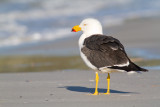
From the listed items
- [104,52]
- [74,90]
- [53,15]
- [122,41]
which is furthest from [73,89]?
[53,15]

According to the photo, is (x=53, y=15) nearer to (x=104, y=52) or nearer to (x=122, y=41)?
(x=122, y=41)

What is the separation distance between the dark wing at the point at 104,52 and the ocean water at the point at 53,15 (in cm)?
1048

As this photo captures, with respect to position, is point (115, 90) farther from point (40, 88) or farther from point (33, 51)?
point (33, 51)

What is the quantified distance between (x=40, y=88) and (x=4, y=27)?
14.7 meters

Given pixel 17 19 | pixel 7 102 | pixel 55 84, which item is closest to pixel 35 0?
pixel 17 19

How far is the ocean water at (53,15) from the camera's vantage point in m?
18.8

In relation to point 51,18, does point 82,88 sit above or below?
below

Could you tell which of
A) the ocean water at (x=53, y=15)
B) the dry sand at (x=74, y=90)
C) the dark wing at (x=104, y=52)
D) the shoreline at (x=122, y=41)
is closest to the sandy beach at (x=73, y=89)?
the dry sand at (x=74, y=90)

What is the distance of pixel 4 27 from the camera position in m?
21.5

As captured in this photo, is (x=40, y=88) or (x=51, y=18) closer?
(x=40, y=88)

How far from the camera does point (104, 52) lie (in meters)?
6.54

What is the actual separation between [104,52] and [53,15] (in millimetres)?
18178

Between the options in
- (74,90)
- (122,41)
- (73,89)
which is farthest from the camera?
(122,41)

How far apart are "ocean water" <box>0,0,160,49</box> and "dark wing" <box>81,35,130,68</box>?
10.5 m
